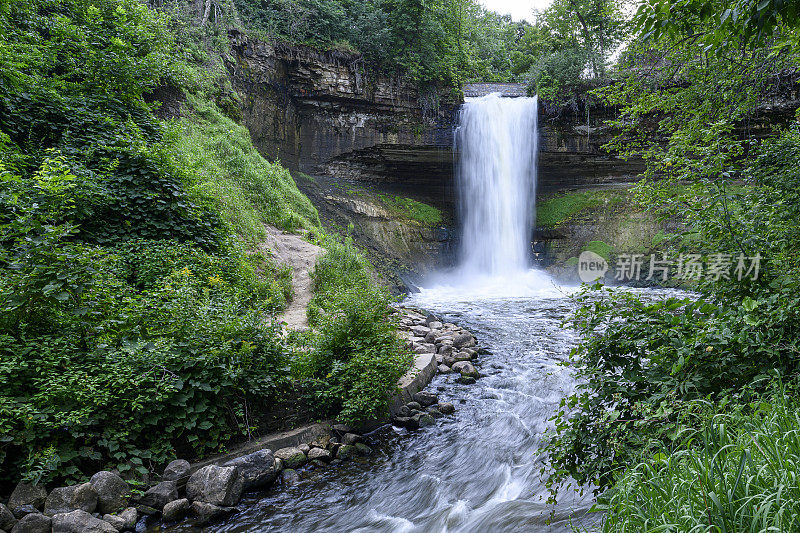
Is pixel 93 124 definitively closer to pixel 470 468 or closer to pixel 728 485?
pixel 470 468

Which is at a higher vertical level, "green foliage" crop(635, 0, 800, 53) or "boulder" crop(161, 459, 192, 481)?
"green foliage" crop(635, 0, 800, 53)

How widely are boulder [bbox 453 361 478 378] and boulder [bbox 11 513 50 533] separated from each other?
5502 mm

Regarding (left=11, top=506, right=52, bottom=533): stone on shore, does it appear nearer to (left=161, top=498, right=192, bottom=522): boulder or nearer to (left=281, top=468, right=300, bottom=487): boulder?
(left=161, top=498, right=192, bottom=522): boulder

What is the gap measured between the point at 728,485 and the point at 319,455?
3.87 meters

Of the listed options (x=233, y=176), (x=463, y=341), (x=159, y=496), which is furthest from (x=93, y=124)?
(x=463, y=341)

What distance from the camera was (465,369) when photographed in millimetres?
7262

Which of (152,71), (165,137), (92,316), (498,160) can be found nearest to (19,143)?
(165,137)

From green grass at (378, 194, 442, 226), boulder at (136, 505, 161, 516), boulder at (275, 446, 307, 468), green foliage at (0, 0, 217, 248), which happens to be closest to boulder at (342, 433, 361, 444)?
boulder at (275, 446, 307, 468)

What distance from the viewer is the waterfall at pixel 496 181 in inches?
826

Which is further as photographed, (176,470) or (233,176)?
Answer: (233,176)

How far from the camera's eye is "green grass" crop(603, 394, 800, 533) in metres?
1.56

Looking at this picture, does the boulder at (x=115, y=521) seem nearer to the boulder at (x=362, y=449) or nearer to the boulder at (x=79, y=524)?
the boulder at (x=79, y=524)

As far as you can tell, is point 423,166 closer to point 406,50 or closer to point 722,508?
point 406,50

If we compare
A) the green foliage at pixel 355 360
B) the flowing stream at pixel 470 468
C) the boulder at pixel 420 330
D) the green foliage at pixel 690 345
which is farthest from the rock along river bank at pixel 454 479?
the boulder at pixel 420 330
